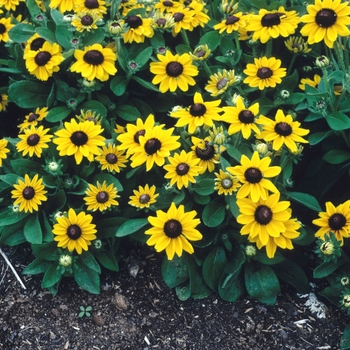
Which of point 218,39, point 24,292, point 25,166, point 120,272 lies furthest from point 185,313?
point 218,39

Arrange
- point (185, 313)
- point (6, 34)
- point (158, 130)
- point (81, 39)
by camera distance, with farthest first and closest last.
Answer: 1. point (6, 34)
2. point (81, 39)
3. point (185, 313)
4. point (158, 130)

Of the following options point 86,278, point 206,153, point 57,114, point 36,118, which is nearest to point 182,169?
point 206,153

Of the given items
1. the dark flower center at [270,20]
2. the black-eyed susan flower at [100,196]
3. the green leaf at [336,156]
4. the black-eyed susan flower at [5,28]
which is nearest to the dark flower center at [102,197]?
the black-eyed susan flower at [100,196]

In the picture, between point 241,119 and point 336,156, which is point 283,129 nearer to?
point 241,119

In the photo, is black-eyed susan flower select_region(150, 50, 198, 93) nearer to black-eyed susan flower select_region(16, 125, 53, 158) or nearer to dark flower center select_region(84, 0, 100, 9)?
dark flower center select_region(84, 0, 100, 9)

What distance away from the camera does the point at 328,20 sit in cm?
238

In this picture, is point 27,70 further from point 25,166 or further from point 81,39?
point 25,166

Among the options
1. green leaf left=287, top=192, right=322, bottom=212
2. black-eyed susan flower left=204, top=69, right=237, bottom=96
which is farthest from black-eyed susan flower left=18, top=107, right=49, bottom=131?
green leaf left=287, top=192, right=322, bottom=212

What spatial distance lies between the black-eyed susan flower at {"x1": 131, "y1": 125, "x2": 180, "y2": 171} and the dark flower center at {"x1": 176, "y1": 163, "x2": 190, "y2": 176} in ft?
0.22

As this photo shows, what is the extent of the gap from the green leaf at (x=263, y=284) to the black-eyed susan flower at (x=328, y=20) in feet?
3.34

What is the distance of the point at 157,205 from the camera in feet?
8.09

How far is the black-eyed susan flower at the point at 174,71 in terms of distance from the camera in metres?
2.65

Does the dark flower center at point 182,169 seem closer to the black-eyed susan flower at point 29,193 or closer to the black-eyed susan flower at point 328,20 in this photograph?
the black-eyed susan flower at point 29,193

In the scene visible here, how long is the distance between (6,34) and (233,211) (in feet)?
5.60
